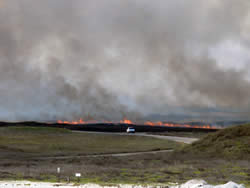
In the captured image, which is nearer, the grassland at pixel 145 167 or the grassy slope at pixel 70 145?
the grassland at pixel 145 167

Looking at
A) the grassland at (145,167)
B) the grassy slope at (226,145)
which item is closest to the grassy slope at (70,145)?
the grassland at (145,167)

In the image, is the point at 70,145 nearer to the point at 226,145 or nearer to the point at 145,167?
the point at 226,145

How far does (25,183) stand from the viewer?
1377cm

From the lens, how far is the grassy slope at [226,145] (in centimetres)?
2964

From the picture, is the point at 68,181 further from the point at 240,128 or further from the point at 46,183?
the point at 240,128

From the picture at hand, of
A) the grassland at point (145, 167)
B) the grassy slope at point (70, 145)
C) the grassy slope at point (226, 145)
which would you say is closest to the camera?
the grassland at point (145, 167)

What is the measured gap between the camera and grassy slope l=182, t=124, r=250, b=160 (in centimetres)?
2964

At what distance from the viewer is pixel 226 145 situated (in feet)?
105

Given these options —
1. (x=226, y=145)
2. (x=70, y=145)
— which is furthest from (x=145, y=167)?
(x=70, y=145)

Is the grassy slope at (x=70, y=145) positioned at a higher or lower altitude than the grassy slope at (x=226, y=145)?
lower

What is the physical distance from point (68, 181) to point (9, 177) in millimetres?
3468

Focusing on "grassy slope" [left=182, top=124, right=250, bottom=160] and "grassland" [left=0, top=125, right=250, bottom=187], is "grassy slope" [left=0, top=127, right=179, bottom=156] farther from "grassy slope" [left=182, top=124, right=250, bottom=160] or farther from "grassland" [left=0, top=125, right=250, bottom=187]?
"grassy slope" [left=182, top=124, right=250, bottom=160]

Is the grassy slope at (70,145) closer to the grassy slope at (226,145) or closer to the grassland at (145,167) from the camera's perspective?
the grassland at (145,167)

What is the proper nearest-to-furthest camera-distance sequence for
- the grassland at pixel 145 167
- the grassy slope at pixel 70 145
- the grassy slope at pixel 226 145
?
the grassland at pixel 145 167
the grassy slope at pixel 226 145
the grassy slope at pixel 70 145
